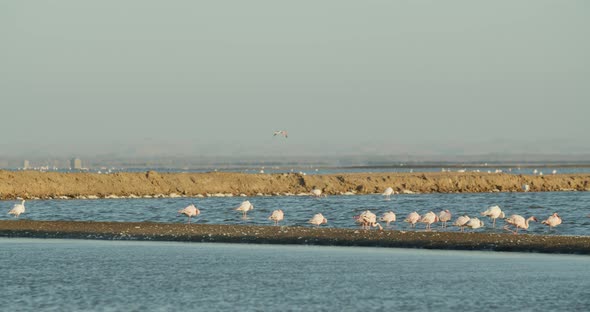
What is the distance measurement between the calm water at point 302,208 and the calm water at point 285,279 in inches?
602

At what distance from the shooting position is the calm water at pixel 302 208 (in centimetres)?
5294

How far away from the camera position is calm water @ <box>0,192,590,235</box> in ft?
174

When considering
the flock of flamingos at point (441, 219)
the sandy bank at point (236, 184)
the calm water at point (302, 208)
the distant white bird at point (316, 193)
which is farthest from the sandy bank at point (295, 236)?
the distant white bird at point (316, 193)

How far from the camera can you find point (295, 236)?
39500mm

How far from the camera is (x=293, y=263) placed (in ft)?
102

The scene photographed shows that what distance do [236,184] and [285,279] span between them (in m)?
60.5

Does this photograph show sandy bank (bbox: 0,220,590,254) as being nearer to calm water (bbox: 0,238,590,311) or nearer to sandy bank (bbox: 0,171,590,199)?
calm water (bbox: 0,238,590,311)

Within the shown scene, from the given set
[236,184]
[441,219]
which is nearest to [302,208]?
[441,219]

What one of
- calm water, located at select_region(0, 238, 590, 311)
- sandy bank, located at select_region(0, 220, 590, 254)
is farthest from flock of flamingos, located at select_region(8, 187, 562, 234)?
calm water, located at select_region(0, 238, 590, 311)

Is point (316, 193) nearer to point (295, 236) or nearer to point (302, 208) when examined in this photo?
point (302, 208)

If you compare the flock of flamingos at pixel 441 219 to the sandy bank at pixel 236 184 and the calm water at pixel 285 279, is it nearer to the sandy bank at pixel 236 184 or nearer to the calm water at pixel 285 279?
the calm water at pixel 285 279

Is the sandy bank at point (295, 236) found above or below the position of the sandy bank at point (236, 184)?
below

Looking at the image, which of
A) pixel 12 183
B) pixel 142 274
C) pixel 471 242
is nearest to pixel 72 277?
pixel 142 274

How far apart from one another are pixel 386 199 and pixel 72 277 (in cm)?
5230
